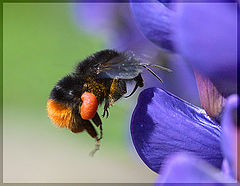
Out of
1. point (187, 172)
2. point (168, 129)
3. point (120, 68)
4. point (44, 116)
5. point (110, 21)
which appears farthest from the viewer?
point (44, 116)

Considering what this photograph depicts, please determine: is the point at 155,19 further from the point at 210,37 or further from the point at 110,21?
the point at 110,21

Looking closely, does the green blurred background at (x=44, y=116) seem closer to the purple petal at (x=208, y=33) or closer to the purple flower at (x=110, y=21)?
the purple flower at (x=110, y=21)

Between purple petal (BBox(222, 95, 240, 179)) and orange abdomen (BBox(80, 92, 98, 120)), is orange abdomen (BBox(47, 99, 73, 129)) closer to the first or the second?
orange abdomen (BBox(80, 92, 98, 120))

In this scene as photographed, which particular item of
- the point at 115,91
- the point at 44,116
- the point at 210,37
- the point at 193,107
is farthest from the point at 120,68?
the point at 44,116

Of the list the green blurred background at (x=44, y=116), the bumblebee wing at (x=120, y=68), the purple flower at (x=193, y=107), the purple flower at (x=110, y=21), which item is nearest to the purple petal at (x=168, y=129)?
the purple flower at (x=193, y=107)

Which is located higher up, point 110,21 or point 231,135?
point 231,135
